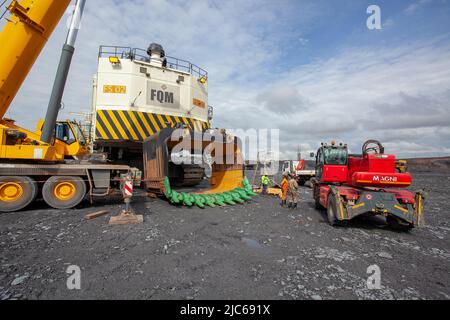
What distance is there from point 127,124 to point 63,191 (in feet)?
8.28

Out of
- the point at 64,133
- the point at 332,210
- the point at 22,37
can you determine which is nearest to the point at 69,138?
the point at 64,133

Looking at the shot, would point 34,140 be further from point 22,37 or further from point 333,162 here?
point 333,162

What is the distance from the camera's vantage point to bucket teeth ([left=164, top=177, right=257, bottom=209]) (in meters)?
6.63

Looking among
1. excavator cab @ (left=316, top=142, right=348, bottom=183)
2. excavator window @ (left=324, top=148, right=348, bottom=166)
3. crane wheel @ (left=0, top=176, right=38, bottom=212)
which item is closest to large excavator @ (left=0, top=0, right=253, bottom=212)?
crane wheel @ (left=0, top=176, right=38, bottom=212)

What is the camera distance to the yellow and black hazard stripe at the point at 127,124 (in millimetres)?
6906

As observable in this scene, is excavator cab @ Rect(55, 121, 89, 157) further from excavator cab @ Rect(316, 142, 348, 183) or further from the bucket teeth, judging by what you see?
excavator cab @ Rect(316, 142, 348, 183)

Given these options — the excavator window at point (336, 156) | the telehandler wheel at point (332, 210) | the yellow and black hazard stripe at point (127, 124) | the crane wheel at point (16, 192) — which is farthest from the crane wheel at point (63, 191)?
the excavator window at point (336, 156)

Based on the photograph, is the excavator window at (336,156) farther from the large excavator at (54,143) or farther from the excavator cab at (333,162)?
the large excavator at (54,143)

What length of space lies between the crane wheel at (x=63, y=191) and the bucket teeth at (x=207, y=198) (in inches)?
92.8

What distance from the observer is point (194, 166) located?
10.9 metres

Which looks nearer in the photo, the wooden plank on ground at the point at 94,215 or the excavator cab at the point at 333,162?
the wooden plank on ground at the point at 94,215

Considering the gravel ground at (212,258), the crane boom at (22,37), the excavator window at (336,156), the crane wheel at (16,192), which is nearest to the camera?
the gravel ground at (212,258)

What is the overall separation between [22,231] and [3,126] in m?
2.85

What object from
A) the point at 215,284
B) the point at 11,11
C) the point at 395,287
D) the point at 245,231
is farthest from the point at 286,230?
the point at 11,11
